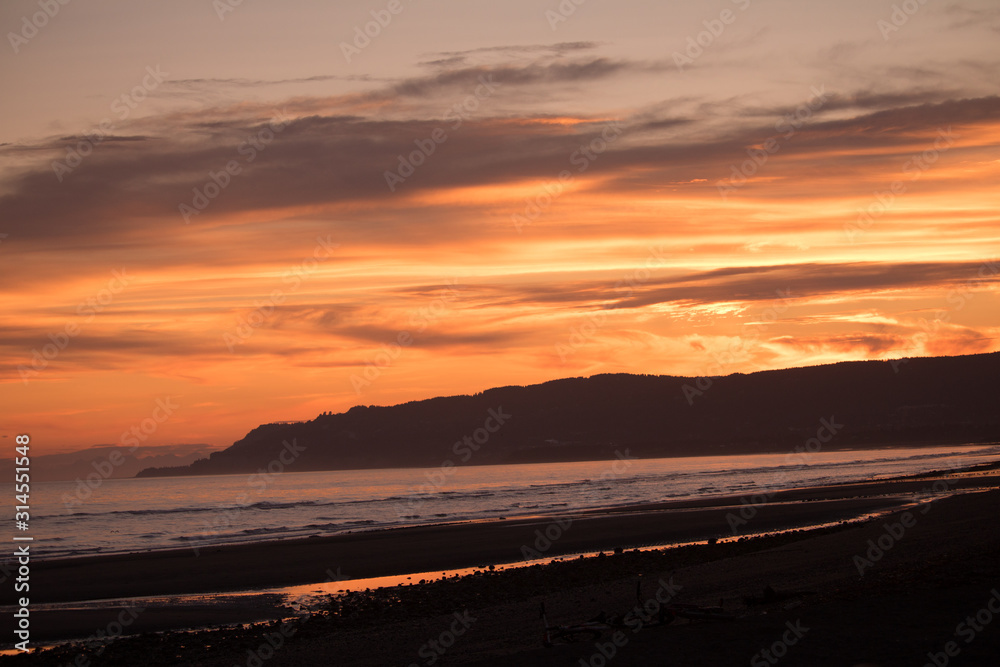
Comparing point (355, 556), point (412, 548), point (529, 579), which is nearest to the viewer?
point (529, 579)

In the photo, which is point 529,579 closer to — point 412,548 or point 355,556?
point 355,556

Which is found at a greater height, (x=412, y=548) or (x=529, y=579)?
(x=529, y=579)

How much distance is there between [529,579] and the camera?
18.6 m

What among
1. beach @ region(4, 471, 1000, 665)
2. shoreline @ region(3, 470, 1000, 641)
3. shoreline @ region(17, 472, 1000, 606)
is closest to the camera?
beach @ region(4, 471, 1000, 665)

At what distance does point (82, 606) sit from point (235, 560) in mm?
7649

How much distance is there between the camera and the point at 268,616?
52.8ft

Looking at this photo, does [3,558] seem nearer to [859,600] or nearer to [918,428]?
[859,600]

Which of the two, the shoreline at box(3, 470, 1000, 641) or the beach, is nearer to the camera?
the beach

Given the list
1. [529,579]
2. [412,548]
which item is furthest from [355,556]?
[529,579]

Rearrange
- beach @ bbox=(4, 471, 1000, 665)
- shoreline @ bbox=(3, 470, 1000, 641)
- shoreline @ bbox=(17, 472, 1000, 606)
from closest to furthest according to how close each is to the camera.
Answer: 1. beach @ bbox=(4, 471, 1000, 665)
2. shoreline @ bbox=(3, 470, 1000, 641)
3. shoreline @ bbox=(17, 472, 1000, 606)

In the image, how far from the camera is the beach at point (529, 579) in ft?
37.2

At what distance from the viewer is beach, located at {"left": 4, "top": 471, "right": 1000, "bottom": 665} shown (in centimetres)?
1134

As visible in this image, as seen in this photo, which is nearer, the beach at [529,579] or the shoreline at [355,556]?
the beach at [529,579]

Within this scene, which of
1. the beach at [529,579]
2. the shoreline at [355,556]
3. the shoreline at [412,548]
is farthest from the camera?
the shoreline at [412,548]
